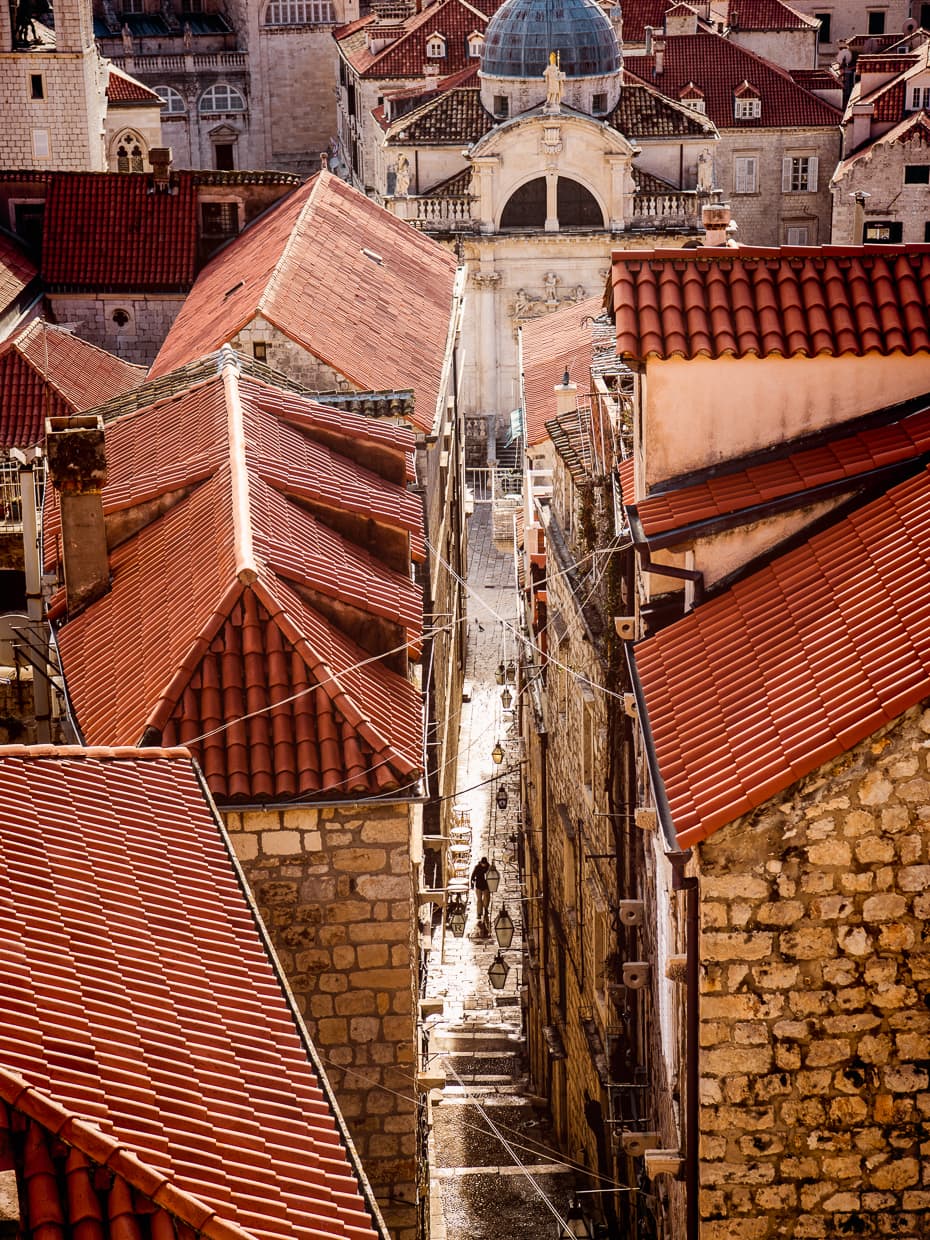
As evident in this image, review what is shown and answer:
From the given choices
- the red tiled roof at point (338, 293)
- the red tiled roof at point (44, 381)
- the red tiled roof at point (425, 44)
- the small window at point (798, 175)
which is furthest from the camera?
the small window at point (798, 175)

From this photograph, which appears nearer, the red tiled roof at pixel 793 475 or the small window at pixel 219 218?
the red tiled roof at pixel 793 475

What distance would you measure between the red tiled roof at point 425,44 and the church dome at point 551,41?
9990 millimetres

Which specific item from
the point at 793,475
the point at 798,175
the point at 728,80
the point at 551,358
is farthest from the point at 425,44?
the point at 793,475

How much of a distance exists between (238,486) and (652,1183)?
7.31 meters

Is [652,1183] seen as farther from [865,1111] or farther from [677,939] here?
[865,1111]

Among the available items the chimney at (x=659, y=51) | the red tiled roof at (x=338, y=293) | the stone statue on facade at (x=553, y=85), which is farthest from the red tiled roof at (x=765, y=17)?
the red tiled roof at (x=338, y=293)

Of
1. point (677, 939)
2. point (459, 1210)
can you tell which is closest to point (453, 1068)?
point (459, 1210)

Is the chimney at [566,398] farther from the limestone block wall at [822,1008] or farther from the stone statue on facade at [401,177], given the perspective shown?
the stone statue on facade at [401,177]

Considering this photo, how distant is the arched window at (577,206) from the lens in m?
60.1

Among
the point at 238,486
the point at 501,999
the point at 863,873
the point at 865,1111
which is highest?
the point at 238,486

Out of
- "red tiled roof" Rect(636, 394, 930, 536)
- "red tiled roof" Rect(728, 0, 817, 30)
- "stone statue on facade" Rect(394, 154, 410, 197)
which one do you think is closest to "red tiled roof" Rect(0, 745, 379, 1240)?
"red tiled roof" Rect(636, 394, 930, 536)

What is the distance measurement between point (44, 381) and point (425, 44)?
41629mm

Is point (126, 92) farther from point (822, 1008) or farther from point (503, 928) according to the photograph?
point (822, 1008)

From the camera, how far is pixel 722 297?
17.4 m
